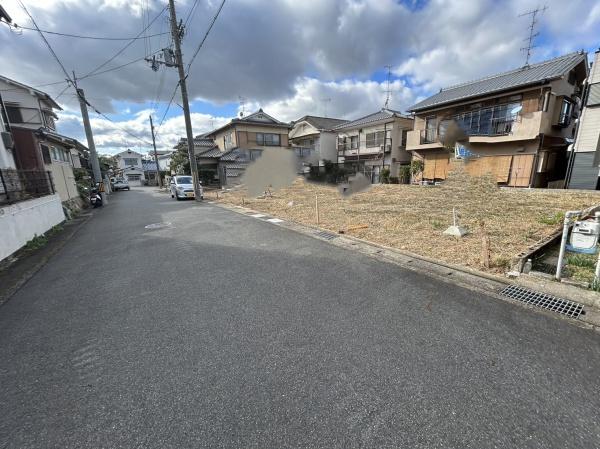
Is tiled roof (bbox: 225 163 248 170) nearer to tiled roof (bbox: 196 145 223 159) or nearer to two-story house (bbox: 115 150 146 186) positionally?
tiled roof (bbox: 196 145 223 159)

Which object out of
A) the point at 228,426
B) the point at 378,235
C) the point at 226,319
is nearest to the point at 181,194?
A: the point at 378,235

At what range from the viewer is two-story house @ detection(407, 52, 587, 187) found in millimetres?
12617

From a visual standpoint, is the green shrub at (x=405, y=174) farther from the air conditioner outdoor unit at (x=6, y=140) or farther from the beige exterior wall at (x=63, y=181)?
the air conditioner outdoor unit at (x=6, y=140)

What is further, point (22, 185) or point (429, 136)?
point (429, 136)

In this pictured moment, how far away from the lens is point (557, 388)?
6.17ft

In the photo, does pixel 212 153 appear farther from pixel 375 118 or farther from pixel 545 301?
pixel 545 301

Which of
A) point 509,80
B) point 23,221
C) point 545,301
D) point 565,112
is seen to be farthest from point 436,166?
point 23,221

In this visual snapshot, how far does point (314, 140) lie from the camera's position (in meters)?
26.8

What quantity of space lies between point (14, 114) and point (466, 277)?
2619 cm

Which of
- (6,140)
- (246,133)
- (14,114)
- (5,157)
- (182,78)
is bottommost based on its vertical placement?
(5,157)

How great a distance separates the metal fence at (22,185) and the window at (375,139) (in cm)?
2040

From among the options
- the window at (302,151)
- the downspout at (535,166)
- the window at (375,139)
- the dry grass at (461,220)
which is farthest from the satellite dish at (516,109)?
the window at (302,151)

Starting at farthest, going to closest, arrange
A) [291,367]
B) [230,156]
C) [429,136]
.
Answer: [230,156] → [429,136] → [291,367]

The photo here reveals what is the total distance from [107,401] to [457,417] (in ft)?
8.15
